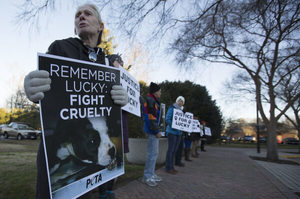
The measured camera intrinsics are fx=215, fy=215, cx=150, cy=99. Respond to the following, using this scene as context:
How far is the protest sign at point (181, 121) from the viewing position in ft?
19.8

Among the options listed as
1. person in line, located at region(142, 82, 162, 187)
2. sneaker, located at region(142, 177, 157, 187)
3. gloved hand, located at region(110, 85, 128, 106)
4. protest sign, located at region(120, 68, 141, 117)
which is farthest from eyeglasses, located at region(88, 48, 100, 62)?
sneaker, located at region(142, 177, 157, 187)

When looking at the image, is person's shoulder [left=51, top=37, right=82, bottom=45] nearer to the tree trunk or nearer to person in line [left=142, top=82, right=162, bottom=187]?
person in line [left=142, top=82, right=162, bottom=187]

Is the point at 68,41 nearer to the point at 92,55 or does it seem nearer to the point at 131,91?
the point at 92,55

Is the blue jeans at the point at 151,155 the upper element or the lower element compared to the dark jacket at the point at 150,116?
lower

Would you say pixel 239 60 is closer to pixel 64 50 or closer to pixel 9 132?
pixel 64 50

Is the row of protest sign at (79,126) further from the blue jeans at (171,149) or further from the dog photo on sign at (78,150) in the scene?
the blue jeans at (171,149)

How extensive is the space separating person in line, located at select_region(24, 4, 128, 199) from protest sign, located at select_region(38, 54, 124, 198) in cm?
5

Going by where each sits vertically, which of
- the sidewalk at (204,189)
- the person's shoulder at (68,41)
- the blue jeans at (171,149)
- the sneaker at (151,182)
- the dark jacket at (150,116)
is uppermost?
the person's shoulder at (68,41)

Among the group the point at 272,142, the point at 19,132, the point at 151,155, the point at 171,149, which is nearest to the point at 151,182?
the point at 151,155

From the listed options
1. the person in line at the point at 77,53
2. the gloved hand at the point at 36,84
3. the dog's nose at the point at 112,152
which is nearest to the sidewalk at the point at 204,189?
the dog's nose at the point at 112,152

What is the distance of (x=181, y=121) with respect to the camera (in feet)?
20.9

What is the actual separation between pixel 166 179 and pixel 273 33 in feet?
28.2

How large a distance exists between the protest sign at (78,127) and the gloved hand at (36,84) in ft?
0.14

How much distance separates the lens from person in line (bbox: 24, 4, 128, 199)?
1.07 metres
